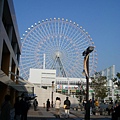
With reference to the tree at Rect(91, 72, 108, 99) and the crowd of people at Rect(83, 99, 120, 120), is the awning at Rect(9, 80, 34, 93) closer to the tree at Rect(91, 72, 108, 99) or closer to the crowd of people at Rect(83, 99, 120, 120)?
the crowd of people at Rect(83, 99, 120, 120)

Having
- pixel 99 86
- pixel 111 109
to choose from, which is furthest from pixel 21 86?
pixel 99 86

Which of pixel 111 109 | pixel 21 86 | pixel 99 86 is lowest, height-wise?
pixel 111 109

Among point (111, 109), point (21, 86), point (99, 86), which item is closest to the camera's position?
point (111, 109)

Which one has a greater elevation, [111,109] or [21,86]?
[21,86]

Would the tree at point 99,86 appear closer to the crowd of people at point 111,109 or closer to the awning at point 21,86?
the awning at point 21,86

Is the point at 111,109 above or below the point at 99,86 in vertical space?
below

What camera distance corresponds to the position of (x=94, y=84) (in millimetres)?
46469

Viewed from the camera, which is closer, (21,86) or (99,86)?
(21,86)

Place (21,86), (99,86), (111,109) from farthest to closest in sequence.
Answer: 1. (99,86)
2. (21,86)
3. (111,109)

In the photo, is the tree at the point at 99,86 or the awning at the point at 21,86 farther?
the tree at the point at 99,86

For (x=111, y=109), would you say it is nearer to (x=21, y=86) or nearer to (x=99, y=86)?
(x=21, y=86)

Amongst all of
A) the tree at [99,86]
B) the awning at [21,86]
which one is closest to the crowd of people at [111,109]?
the awning at [21,86]

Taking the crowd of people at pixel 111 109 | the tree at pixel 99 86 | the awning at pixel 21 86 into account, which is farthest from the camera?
the tree at pixel 99 86

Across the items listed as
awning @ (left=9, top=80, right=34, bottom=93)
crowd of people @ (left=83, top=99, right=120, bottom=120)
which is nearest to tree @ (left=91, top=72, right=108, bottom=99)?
awning @ (left=9, top=80, right=34, bottom=93)
